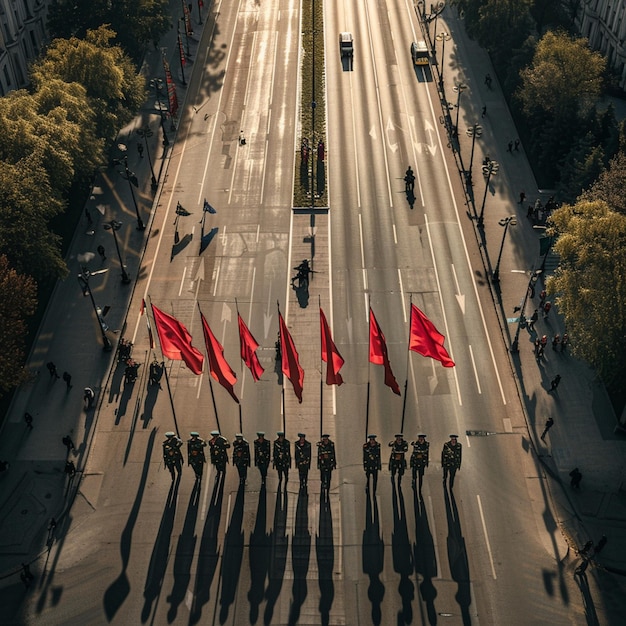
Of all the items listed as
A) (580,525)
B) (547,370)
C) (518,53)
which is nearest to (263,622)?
(580,525)

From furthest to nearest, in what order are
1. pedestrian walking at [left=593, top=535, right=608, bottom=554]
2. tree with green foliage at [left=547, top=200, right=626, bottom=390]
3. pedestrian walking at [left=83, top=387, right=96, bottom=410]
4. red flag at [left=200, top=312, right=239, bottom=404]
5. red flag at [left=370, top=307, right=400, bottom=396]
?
→ 1. pedestrian walking at [left=83, top=387, right=96, bottom=410]
2. tree with green foliage at [left=547, top=200, right=626, bottom=390]
3. red flag at [left=370, top=307, right=400, bottom=396]
4. red flag at [left=200, top=312, right=239, bottom=404]
5. pedestrian walking at [left=593, top=535, right=608, bottom=554]

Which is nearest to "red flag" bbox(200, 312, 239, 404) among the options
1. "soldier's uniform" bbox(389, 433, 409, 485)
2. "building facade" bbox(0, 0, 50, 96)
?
"soldier's uniform" bbox(389, 433, 409, 485)

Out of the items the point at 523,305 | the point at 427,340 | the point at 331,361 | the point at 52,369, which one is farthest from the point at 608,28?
the point at 52,369

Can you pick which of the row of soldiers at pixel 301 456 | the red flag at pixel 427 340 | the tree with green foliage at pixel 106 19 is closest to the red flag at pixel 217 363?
the row of soldiers at pixel 301 456

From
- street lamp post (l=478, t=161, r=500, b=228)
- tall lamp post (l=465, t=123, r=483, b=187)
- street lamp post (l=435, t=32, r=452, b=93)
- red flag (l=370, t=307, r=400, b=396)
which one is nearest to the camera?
red flag (l=370, t=307, r=400, b=396)

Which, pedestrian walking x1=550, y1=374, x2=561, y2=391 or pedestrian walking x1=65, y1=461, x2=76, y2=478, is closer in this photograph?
pedestrian walking x1=65, y1=461, x2=76, y2=478

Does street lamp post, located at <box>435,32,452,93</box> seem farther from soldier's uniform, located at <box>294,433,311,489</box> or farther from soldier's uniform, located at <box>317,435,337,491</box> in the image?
soldier's uniform, located at <box>294,433,311,489</box>
